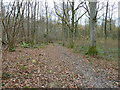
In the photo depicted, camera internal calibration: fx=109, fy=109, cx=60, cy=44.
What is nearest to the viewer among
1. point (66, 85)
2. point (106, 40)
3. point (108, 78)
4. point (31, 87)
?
point (31, 87)

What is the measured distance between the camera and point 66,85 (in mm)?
3947

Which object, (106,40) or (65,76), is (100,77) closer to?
(65,76)

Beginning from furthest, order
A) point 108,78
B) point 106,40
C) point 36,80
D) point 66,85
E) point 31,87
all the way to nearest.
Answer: point 106,40
point 108,78
point 36,80
point 66,85
point 31,87

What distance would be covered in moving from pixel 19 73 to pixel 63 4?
1666 cm

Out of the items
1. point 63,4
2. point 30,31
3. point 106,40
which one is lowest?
point 106,40

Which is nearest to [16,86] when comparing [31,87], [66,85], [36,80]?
[31,87]

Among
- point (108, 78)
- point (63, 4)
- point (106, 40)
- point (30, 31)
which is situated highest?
Result: point (63, 4)

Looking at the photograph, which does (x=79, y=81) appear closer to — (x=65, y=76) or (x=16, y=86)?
(x=65, y=76)

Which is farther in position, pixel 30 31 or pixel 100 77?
pixel 30 31

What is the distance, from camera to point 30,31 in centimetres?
1934

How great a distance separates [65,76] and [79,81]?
0.68 m

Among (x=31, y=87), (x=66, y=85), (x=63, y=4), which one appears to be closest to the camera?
(x=31, y=87)

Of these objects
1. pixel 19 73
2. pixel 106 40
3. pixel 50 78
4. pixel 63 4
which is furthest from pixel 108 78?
pixel 63 4

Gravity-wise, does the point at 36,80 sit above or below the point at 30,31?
below
